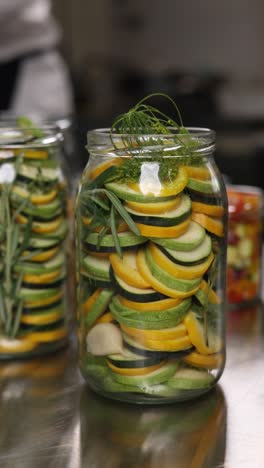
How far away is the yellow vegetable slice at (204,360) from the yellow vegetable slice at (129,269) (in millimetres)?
71

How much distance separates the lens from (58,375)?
2.24 ft

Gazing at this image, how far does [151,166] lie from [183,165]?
0.03m

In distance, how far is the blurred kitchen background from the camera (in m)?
4.25

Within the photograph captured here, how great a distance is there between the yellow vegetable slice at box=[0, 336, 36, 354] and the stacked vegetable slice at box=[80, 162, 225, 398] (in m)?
0.12

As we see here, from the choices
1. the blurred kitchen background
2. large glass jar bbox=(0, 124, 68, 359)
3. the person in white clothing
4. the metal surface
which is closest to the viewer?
the metal surface

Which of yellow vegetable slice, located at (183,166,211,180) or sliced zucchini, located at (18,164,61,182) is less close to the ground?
yellow vegetable slice, located at (183,166,211,180)

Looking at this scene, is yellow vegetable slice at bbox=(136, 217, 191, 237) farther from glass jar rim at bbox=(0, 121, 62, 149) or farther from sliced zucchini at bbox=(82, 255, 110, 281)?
glass jar rim at bbox=(0, 121, 62, 149)

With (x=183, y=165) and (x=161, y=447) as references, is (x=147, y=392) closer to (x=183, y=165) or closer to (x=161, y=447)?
(x=161, y=447)

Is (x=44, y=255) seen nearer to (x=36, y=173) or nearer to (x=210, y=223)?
(x=36, y=173)

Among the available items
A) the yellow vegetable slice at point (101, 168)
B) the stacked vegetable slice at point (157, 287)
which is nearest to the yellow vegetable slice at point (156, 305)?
the stacked vegetable slice at point (157, 287)

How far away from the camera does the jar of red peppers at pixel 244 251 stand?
0.87 metres

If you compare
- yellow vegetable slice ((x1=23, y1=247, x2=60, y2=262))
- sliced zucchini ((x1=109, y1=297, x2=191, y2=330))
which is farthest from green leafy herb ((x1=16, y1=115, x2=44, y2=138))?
sliced zucchini ((x1=109, y1=297, x2=191, y2=330))

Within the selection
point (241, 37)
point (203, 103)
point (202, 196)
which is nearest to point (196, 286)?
point (202, 196)

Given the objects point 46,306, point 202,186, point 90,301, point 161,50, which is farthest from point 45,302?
point 161,50
